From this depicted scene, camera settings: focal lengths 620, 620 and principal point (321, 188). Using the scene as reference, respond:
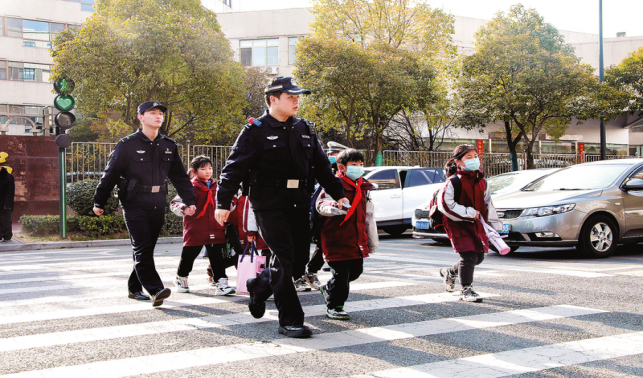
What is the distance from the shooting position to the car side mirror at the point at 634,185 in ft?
32.8

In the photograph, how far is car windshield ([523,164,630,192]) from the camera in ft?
33.9

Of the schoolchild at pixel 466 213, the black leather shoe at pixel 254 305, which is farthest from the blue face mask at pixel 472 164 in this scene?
the black leather shoe at pixel 254 305

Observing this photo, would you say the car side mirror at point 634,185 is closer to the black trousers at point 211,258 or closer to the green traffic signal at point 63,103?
the black trousers at point 211,258

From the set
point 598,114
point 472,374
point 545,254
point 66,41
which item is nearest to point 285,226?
point 472,374

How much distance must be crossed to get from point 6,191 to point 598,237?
1233cm

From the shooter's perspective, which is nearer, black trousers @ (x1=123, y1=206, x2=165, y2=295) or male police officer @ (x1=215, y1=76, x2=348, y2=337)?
male police officer @ (x1=215, y1=76, x2=348, y2=337)

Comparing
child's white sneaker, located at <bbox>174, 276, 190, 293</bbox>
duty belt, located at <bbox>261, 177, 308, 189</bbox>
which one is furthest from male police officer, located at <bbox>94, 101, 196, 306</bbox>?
duty belt, located at <bbox>261, 177, 308, 189</bbox>

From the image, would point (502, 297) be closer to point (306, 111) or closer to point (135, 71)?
point (135, 71)

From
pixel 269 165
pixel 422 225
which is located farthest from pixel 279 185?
pixel 422 225

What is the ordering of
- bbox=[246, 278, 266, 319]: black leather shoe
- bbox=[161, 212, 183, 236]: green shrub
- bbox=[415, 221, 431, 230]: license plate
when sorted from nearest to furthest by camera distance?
bbox=[246, 278, 266, 319]: black leather shoe
bbox=[415, 221, 431, 230]: license plate
bbox=[161, 212, 183, 236]: green shrub

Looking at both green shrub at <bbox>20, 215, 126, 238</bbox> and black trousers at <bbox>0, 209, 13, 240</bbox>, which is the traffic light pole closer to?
green shrub at <bbox>20, 215, 126, 238</bbox>

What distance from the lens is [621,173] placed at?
10352 millimetres

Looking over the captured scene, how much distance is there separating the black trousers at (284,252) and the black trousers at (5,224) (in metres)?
11.4

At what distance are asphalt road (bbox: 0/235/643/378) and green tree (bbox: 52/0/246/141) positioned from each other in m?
10.9
